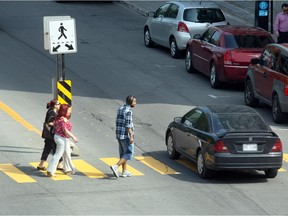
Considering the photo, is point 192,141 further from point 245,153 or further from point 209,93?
point 209,93

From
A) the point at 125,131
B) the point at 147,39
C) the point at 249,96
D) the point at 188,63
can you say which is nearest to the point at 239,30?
the point at 188,63

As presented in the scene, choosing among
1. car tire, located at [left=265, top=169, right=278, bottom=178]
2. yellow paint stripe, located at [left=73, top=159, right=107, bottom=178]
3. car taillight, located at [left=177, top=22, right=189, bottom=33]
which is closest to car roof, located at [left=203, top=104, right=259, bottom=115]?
car tire, located at [left=265, top=169, right=278, bottom=178]

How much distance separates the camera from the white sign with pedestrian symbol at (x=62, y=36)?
70.5 feet

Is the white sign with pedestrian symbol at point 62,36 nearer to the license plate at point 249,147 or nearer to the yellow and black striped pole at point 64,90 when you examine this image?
the yellow and black striped pole at point 64,90

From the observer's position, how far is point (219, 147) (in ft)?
61.7

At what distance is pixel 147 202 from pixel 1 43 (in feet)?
57.1

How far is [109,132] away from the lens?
76.8 feet

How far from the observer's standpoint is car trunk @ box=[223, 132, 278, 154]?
1886 cm

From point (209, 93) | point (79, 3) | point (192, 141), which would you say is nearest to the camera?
point (192, 141)

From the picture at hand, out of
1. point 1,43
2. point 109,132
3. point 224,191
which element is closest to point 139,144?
point 109,132

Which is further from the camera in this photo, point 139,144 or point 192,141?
point 139,144

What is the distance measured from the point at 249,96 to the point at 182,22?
6197 millimetres

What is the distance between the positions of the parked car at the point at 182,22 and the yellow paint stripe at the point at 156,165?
11076 millimetres

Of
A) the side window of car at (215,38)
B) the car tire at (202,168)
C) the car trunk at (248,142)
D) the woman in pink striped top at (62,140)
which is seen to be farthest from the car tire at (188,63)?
the car trunk at (248,142)
